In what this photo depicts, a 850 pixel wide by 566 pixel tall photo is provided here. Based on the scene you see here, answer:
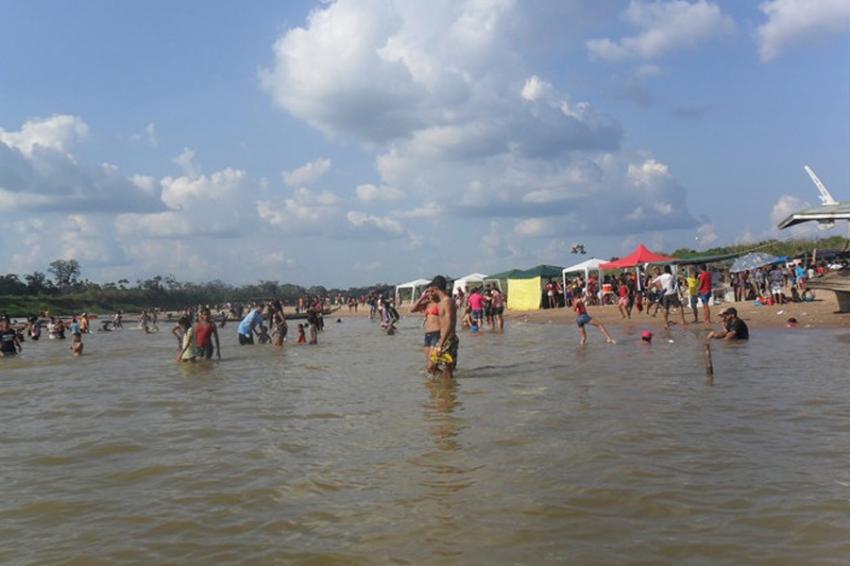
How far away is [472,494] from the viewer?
4.97 meters

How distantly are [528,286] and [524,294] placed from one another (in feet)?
1.60

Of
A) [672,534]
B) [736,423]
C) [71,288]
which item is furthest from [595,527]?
[71,288]

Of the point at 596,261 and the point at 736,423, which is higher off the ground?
the point at 596,261

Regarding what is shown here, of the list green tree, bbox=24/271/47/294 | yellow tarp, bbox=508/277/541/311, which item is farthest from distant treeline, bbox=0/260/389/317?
yellow tarp, bbox=508/277/541/311

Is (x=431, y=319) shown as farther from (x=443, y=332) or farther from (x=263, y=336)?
(x=263, y=336)

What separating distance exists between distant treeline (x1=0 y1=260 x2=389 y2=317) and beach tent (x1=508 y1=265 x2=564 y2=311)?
4863cm

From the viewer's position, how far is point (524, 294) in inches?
1483

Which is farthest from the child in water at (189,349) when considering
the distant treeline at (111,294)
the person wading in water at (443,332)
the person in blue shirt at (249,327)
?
the distant treeline at (111,294)

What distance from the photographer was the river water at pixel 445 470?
13.3 ft

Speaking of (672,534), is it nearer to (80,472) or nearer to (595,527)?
(595,527)

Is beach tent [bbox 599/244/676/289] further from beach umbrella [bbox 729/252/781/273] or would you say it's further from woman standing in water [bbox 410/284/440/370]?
woman standing in water [bbox 410/284/440/370]

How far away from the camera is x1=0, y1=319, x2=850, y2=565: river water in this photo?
4.07 m

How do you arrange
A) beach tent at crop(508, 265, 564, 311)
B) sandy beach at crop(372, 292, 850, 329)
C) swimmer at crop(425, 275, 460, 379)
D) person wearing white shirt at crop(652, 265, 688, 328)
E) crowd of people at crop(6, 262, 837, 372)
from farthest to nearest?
1. beach tent at crop(508, 265, 564, 311)
2. person wearing white shirt at crop(652, 265, 688, 328)
3. sandy beach at crop(372, 292, 850, 329)
4. crowd of people at crop(6, 262, 837, 372)
5. swimmer at crop(425, 275, 460, 379)

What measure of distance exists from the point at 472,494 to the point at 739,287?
1104 inches
